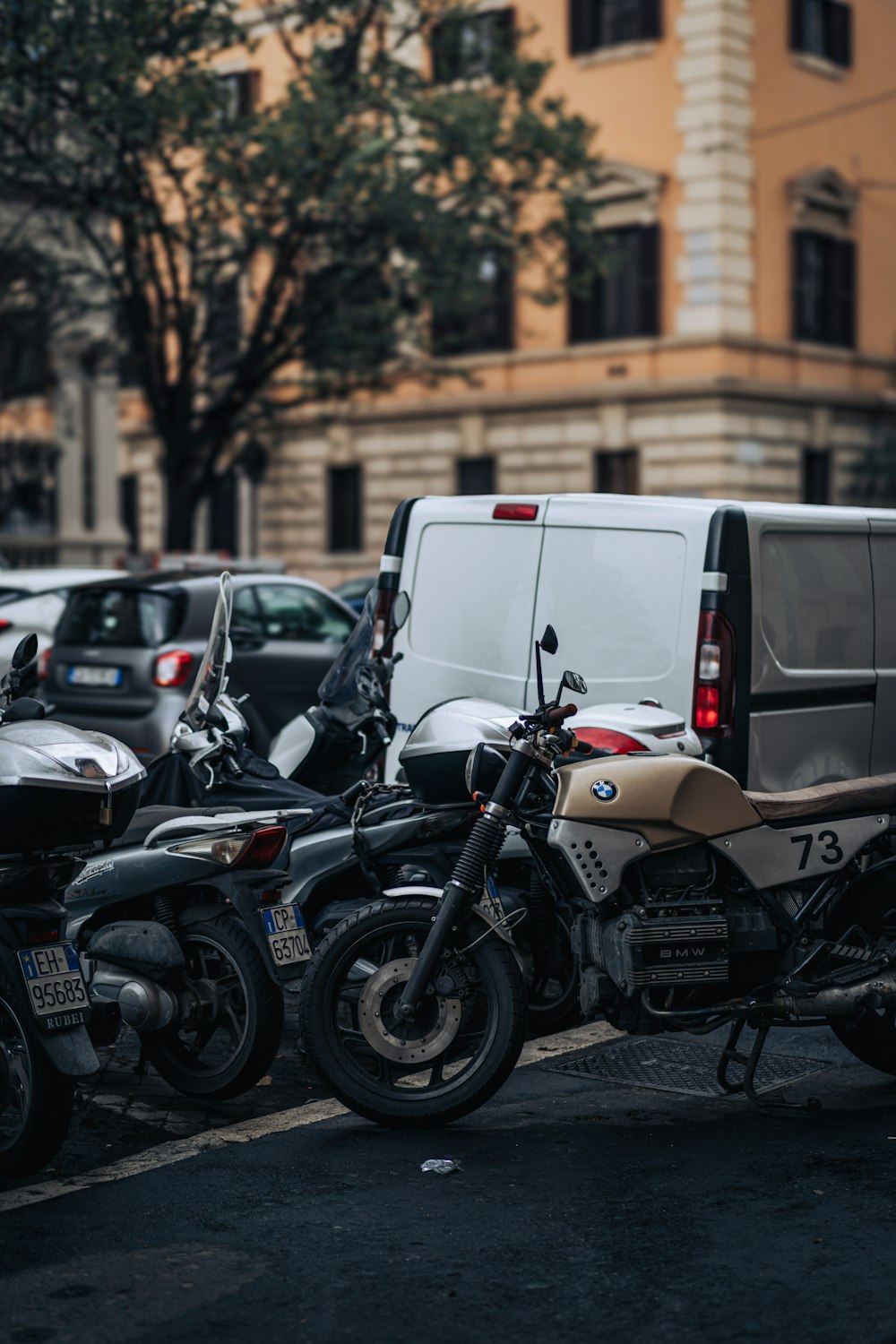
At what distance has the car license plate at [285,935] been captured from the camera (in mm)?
5613

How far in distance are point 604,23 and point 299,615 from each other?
779 inches

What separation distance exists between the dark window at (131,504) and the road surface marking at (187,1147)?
109ft

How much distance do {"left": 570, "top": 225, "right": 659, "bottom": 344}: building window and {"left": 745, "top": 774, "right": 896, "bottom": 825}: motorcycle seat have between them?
78.6ft

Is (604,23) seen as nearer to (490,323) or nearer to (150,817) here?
(490,323)

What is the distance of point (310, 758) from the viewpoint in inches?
292

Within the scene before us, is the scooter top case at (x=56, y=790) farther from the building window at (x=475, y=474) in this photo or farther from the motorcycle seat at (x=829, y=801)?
the building window at (x=475, y=474)

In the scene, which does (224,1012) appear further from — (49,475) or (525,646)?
(49,475)

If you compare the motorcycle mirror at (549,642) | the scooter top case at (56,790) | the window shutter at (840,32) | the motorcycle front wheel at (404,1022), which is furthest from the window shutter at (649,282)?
the scooter top case at (56,790)

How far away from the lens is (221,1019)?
5660 mm

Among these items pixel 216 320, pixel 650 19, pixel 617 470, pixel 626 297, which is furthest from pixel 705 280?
pixel 216 320

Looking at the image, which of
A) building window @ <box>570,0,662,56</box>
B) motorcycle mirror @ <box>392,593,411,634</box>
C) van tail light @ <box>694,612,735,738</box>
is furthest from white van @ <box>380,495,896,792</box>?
building window @ <box>570,0,662,56</box>

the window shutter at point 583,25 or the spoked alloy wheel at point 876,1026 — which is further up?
the window shutter at point 583,25

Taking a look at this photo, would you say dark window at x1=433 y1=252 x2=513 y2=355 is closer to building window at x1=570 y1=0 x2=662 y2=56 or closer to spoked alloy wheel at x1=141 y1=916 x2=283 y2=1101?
building window at x1=570 y1=0 x2=662 y2=56

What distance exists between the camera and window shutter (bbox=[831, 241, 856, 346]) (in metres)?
30.9
